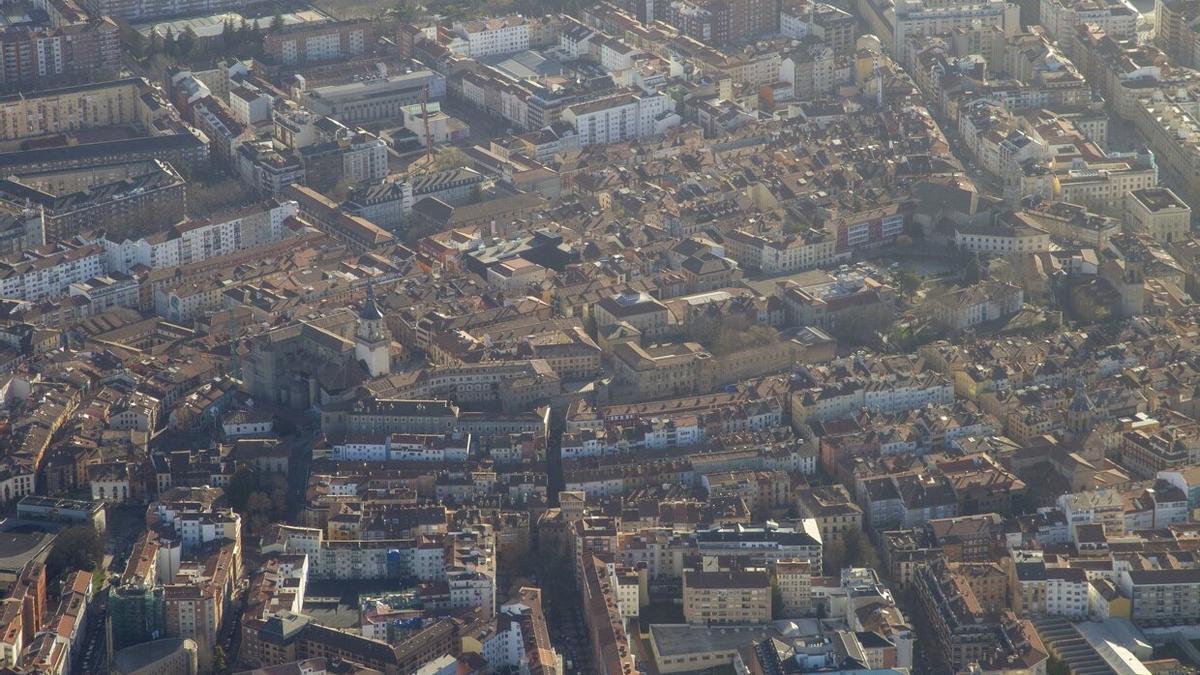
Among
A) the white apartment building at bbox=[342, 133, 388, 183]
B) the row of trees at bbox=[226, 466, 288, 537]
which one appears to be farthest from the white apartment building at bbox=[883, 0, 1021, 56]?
the row of trees at bbox=[226, 466, 288, 537]

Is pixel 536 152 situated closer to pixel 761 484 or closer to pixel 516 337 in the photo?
pixel 516 337

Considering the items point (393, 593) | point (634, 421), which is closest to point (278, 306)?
point (634, 421)

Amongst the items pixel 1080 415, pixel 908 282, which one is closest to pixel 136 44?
pixel 908 282

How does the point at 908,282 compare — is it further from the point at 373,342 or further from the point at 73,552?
the point at 73,552

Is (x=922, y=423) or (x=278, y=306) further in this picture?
(x=278, y=306)

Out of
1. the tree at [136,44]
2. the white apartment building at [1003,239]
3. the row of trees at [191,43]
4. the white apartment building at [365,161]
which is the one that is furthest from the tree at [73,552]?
the tree at [136,44]

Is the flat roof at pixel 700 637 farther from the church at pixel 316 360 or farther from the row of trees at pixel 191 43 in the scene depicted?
the row of trees at pixel 191 43
